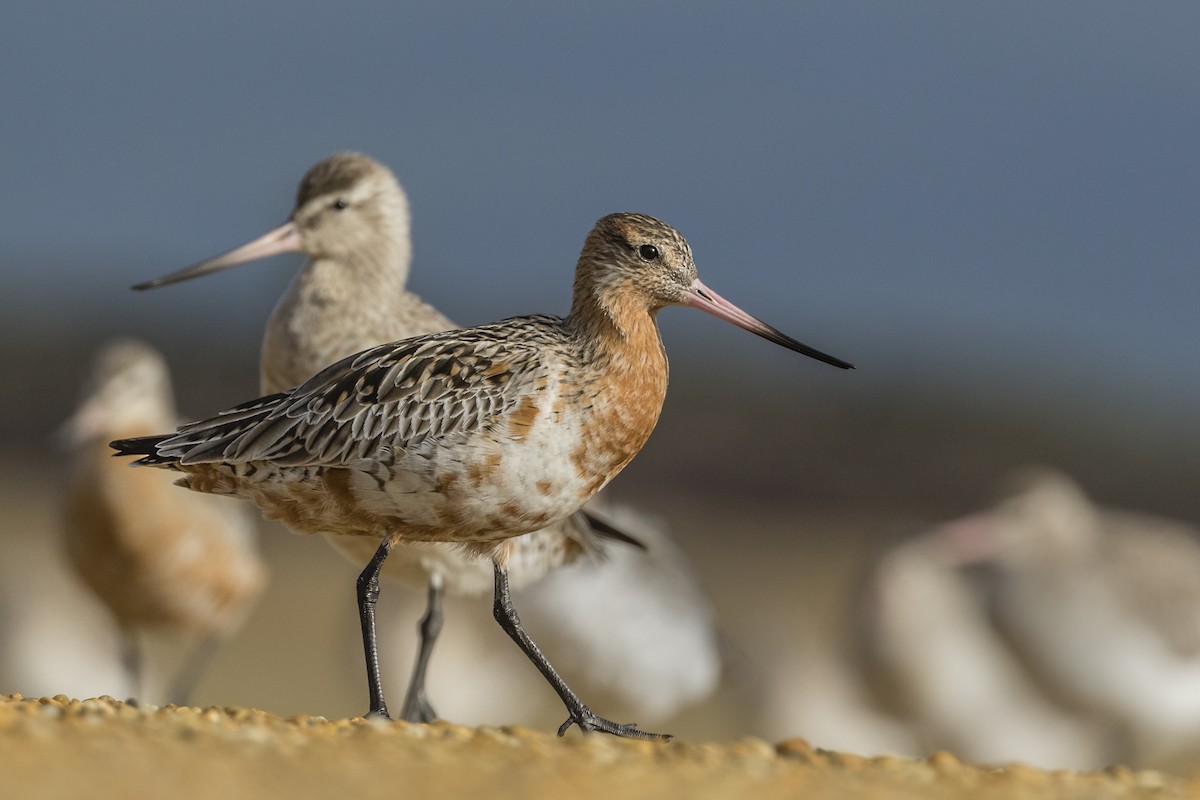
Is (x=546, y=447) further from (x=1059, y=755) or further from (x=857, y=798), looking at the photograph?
(x=1059, y=755)

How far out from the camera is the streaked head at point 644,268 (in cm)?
685

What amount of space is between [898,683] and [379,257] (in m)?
6.05

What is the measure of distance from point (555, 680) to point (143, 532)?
5.32 metres

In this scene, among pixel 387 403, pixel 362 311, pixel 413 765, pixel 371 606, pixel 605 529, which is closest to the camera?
pixel 413 765

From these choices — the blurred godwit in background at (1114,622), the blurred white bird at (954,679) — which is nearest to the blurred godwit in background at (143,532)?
the blurred white bird at (954,679)

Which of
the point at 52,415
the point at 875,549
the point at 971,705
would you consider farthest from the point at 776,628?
the point at 52,415

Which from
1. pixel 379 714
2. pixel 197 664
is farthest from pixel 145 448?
pixel 197 664

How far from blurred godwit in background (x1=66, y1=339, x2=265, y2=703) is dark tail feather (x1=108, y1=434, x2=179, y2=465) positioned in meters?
4.41

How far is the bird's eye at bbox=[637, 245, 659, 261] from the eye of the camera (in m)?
6.86

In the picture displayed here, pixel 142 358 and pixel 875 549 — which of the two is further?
pixel 875 549

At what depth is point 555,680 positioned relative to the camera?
6930 mm

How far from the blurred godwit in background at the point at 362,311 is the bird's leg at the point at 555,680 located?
3.63 feet

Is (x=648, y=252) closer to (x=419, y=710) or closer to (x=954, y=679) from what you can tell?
(x=419, y=710)

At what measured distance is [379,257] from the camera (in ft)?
30.5
